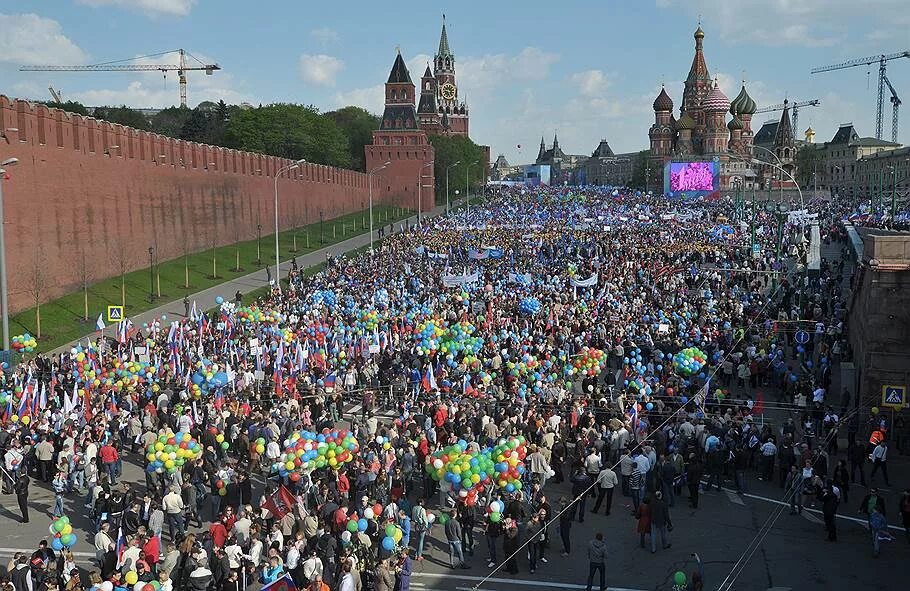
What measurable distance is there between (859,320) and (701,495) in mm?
9762

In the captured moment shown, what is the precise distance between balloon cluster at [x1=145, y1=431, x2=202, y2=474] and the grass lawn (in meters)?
17.8

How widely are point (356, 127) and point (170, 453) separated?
123 meters

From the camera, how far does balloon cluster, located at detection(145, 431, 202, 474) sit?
15242mm

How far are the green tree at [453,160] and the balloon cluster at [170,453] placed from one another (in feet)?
320

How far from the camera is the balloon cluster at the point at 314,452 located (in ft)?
49.3

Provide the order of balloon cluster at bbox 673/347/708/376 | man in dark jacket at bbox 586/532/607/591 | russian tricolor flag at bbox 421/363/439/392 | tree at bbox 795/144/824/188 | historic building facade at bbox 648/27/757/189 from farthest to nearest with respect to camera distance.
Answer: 1. tree at bbox 795/144/824/188
2. historic building facade at bbox 648/27/757/189
3. balloon cluster at bbox 673/347/708/376
4. russian tricolor flag at bbox 421/363/439/392
5. man in dark jacket at bbox 586/532/607/591

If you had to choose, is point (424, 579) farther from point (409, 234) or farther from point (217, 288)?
point (409, 234)

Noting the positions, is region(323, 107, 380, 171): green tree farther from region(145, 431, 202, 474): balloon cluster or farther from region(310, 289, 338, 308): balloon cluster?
region(145, 431, 202, 474): balloon cluster

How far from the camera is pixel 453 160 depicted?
11912 centimetres

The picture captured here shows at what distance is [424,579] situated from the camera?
1309 centimetres

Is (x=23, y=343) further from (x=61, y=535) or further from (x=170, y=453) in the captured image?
(x=61, y=535)

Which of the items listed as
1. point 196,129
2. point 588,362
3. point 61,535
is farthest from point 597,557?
point 196,129

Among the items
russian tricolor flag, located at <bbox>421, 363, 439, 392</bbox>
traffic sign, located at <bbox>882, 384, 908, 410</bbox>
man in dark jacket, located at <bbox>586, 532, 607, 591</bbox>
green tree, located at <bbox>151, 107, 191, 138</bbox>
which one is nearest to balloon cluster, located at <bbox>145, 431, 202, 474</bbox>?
russian tricolor flag, located at <bbox>421, 363, 439, 392</bbox>

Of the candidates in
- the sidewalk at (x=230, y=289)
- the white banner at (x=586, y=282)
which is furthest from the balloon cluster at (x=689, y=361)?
the sidewalk at (x=230, y=289)
